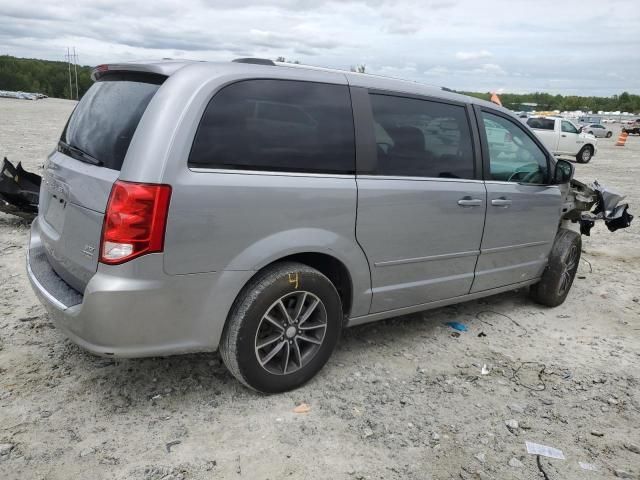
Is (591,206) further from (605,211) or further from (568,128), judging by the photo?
(568,128)

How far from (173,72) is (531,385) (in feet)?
9.45

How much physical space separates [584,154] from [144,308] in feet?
74.5

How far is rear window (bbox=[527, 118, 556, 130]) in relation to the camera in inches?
872

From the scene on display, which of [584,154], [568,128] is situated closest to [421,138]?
[568,128]

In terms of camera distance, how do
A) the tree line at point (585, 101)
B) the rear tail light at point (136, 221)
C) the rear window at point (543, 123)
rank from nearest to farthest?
the rear tail light at point (136, 221) < the rear window at point (543, 123) < the tree line at point (585, 101)

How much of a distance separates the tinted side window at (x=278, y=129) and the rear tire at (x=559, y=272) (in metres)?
2.62

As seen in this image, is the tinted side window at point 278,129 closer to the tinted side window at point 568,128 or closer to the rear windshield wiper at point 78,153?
the rear windshield wiper at point 78,153

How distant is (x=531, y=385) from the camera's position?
359 cm

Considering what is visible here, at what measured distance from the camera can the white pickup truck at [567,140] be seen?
21688 mm

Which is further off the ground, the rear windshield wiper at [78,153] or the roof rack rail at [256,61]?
the roof rack rail at [256,61]

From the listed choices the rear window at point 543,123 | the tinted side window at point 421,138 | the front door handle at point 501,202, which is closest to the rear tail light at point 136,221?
the tinted side window at point 421,138

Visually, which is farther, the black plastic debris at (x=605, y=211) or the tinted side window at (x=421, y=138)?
the black plastic debris at (x=605, y=211)

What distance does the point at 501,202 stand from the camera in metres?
4.08

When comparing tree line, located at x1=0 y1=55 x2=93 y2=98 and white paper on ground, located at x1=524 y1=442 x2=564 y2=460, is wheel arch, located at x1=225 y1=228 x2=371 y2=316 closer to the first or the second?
white paper on ground, located at x1=524 y1=442 x2=564 y2=460
